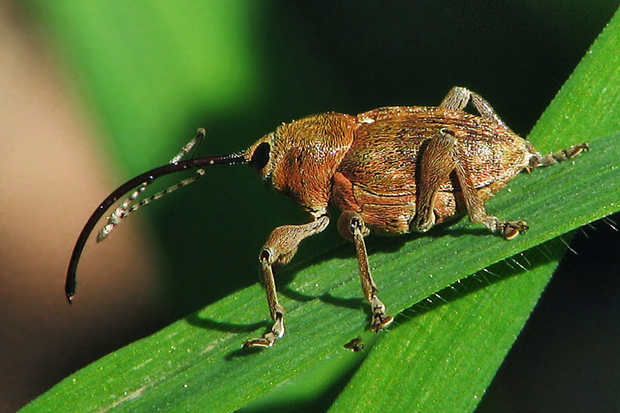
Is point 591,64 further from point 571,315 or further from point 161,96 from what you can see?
point 161,96

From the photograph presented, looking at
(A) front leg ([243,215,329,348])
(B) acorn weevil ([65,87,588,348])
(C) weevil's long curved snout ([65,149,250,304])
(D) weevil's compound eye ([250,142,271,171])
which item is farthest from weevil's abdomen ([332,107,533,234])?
(C) weevil's long curved snout ([65,149,250,304])

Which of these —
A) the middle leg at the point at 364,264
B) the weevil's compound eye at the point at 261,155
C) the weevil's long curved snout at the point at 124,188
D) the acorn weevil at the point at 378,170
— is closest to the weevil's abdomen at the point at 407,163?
the acorn weevil at the point at 378,170

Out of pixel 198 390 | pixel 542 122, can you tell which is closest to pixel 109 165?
pixel 198 390

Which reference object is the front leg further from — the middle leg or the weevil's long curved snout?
the weevil's long curved snout

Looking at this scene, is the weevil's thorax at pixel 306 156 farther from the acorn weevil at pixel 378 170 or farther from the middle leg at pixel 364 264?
the middle leg at pixel 364 264

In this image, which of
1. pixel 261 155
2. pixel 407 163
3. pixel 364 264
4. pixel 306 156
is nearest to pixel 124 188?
pixel 261 155

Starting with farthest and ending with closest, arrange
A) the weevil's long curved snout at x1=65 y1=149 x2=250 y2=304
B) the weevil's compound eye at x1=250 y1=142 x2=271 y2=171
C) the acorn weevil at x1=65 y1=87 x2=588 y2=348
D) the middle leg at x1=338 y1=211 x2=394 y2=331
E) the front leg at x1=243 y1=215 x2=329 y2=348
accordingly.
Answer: the weevil's compound eye at x1=250 y1=142 x2=271 y2=171
the weevil's long curved snout at x1=65 y1=149 x2=250 y2=304
the acorn weevil at x1=65 y1=87 x2=588 y2=348
the front leg at x1=243 y1=215 x2=329 y2=348
the middle leg at x1=338 y1=211 x2=394 y2=331

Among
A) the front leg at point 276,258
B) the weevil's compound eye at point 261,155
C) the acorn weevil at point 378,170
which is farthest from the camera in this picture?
the weevil's compound eye at point 261,155

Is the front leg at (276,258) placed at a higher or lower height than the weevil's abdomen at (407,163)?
lower
